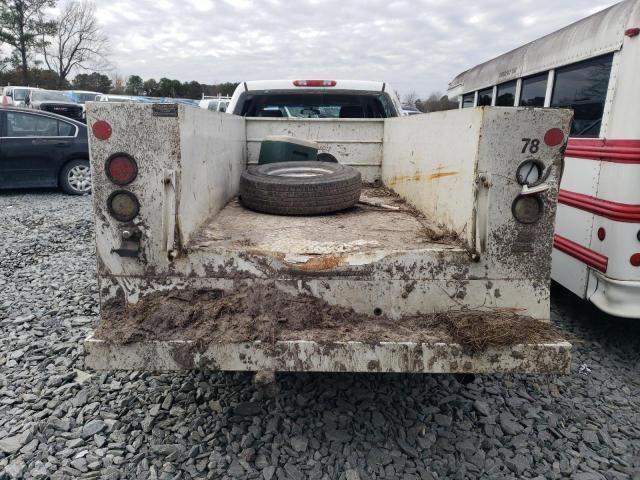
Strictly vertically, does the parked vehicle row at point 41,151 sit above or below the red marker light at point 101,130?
below

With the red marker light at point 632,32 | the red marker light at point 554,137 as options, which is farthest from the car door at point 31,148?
the red marker light at point 554,137

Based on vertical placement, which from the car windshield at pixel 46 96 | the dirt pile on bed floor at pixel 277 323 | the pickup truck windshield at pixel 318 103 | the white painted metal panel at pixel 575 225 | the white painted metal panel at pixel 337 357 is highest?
the car windshield at pixel 46 96

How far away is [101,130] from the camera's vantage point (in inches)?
86.4

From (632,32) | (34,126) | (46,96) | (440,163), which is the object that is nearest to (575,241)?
(632,32)

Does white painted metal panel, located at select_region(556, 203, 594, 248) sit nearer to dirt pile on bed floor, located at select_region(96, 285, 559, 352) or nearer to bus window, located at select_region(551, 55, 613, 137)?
bus window, located at select_region(551, 55, 613, 137)

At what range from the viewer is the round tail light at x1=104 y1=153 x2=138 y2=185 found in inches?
87.4

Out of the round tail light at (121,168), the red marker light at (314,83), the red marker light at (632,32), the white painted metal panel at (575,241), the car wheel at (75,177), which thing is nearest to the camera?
the round tail light at (121,168)

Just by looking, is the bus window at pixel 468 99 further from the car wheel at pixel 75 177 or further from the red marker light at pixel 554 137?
the car wheel at pixel 75 177

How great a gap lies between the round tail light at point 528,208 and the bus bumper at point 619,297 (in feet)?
6.00

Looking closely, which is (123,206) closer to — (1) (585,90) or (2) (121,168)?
(2) (121,168)

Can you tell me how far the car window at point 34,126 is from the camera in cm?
917

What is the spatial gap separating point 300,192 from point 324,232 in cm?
49

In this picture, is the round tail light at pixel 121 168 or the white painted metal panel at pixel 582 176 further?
the white painted metal panel at pixel 582 176

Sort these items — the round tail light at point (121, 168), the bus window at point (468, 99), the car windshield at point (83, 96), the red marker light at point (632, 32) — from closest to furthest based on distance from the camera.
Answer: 1. the round tail light at point (121, 168)
2. the red marker light at point (632, 32)
3. the bus window at point (468, 99)
4. the car windshield at point (83, 96)
